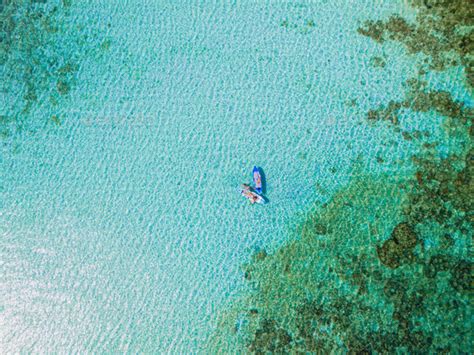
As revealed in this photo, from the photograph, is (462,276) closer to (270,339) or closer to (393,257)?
(393,257)

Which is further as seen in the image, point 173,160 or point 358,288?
point 173,160

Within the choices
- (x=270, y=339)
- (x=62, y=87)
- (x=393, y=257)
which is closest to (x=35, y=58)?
(x=62, y=87)

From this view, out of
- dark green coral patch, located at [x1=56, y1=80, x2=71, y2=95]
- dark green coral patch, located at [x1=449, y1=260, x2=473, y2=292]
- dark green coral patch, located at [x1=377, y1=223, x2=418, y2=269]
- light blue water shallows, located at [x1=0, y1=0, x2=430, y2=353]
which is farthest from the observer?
dark green coral patch, located at [x1=56, y1=80, x2=71, y2=95]

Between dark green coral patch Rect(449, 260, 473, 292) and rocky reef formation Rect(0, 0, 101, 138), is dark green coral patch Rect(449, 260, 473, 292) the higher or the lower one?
the higher one

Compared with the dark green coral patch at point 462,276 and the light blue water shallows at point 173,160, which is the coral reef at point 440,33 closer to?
the light blue water shallows at point 173,160

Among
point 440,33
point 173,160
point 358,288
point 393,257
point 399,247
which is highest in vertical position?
point 440,33

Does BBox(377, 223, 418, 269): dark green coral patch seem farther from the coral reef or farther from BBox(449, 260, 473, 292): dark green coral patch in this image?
the coral reef

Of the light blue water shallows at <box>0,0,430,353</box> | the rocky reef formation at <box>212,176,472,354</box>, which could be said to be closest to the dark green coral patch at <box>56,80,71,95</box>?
the light blue water shallows at <box>0,0,430,353</box>

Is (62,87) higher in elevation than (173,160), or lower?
lower

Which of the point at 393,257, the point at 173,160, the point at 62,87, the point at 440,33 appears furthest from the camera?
the point at 62,87

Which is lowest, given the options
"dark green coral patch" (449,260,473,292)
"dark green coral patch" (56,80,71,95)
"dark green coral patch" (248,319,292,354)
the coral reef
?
"dark green coral patch" (248,319,292,354)

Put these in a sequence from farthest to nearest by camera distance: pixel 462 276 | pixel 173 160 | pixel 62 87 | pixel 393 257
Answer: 1. pixel 62 87
2. pixel 173 160
3. pixel 393 257
4. pixel 462 276
